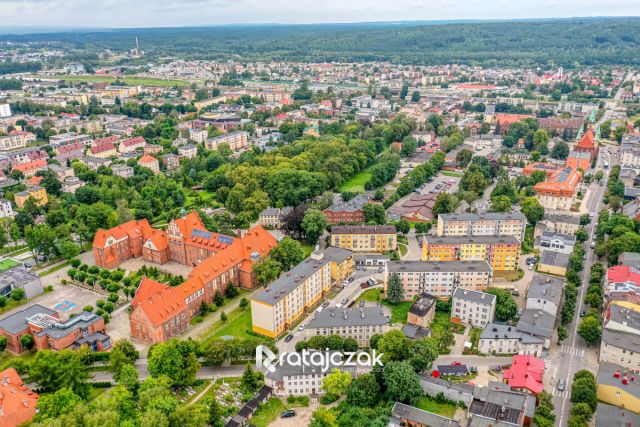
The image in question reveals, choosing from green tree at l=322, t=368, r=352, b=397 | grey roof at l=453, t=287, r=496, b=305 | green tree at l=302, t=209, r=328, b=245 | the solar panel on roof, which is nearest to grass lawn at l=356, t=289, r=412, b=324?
grey roof at l=453, t=287, r=496, b=305

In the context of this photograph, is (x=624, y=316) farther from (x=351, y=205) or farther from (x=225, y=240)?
(x=225, y=240)

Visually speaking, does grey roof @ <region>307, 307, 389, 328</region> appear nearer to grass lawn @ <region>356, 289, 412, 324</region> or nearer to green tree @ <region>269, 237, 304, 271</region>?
grass lawn @ <region>356, 289, 412, 324</region>

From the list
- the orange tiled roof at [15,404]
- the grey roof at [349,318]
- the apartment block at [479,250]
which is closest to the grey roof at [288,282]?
the grey roof at [349,318]

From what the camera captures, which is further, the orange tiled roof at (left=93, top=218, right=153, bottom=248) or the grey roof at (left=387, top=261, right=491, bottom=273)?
the orange tiled roof at (left=93, top=218, right=153, bottom=248)

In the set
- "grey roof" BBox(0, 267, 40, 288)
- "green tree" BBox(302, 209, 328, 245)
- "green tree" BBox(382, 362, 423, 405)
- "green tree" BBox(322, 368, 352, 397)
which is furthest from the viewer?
"green tree" BBox(302, 209, 328, 245)

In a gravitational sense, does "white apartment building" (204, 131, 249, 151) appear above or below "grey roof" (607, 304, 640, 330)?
above

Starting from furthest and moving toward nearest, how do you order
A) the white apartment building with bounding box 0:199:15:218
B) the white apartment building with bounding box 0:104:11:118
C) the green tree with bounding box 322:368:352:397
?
the white apartment building with bounding box 0:104:11:118 → the white apartment building with bounding box 0:199:15:218 → the green tree with bounding box 322:368:352:397

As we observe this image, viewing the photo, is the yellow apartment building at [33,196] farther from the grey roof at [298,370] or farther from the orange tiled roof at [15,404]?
the grey roof at [298,370]

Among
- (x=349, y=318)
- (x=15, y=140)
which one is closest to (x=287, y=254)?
(x=349, y=318)
